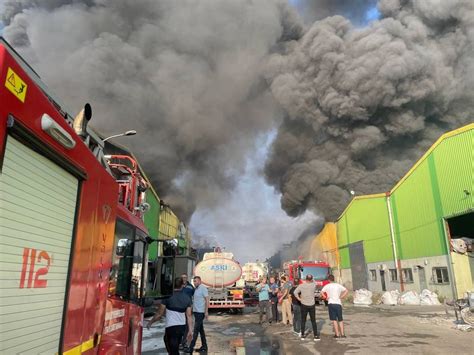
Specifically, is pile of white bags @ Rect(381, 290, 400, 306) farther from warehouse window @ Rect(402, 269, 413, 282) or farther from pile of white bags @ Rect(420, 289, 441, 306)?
warehouse window @ Rect(402, 269, 413, 282)

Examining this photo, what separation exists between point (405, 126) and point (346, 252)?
11177 millimetres

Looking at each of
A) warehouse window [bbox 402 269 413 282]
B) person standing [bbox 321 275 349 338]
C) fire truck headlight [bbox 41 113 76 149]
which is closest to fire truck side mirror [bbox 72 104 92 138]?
fire truck headlight [bbox 41 113 76 149]

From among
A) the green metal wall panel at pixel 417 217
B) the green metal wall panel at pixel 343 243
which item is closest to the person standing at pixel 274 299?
the green metal wall panel at pixel 417 217

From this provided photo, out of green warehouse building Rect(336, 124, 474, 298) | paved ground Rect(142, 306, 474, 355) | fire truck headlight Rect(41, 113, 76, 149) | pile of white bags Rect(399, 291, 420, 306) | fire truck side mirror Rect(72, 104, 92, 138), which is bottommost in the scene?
paved ground Rect(142, 306, 474, 355)

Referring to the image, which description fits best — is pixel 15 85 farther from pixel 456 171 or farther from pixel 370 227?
pixel 370 227

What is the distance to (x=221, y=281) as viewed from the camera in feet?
49.5

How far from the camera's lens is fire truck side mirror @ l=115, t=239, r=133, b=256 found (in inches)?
119

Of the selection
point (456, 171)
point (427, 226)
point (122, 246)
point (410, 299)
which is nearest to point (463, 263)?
point (427, 226)

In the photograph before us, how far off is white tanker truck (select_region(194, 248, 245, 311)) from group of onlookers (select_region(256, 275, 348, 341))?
2.75 meters

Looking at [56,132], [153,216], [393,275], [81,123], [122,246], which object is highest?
[153,216]

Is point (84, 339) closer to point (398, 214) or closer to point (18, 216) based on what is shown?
point (18, 216)

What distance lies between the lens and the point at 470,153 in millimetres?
16266

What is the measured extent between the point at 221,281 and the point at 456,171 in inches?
446

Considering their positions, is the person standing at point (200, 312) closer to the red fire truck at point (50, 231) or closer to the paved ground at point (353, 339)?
the paved ground at point (353, 339)
